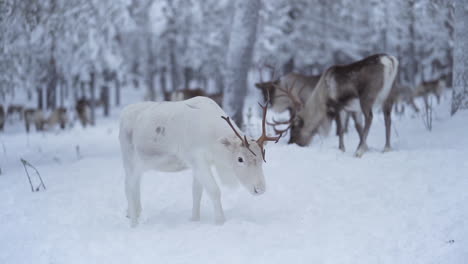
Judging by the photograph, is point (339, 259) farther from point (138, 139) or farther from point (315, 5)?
point (315, 5)

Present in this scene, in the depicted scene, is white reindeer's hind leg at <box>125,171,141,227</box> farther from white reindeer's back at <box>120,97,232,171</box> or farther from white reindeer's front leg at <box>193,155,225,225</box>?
white reindeer's front leg at <box>193,155,225,225</box>

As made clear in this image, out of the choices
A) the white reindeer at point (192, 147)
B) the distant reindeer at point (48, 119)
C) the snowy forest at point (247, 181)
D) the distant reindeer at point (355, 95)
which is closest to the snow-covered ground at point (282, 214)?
the snowy forest at point (247, 181)

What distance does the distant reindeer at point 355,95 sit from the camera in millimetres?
6844

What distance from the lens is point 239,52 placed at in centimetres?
874

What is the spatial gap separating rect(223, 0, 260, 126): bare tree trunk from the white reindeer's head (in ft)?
15.9

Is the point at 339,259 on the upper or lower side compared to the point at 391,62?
lower

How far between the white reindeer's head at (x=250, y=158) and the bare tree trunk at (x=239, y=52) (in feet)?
15.9

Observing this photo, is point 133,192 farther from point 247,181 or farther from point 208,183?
point 247,181

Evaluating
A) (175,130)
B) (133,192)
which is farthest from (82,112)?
(175,130)

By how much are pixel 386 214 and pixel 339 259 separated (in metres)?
1.17

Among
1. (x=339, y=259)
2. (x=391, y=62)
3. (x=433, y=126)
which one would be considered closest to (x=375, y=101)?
(x=391, y=62)

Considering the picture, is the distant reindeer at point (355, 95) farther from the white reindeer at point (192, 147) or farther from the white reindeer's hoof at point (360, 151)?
the white reindeer at point (192, 147)

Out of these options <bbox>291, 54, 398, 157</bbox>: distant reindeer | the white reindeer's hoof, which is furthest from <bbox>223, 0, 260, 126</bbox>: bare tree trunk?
the white reindeer's hoof

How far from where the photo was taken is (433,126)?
7762 mm
